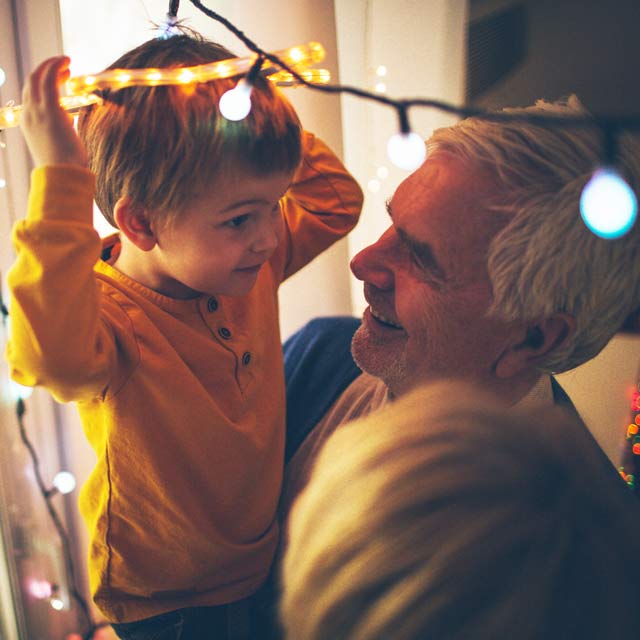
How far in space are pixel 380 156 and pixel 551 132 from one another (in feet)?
1.97

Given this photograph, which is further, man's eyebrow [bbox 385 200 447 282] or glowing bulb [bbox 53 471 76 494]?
glowing bulb [bbox 53 471 76 494]

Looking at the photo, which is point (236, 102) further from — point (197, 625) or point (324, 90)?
point (197, 625)

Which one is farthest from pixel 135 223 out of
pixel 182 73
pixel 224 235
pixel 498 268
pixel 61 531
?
pixel 61 531

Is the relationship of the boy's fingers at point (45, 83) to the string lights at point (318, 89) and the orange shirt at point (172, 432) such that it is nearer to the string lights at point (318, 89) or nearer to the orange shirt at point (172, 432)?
the string lights at point (318, 89)

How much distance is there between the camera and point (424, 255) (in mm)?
974

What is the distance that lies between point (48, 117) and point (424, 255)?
567 millimetres

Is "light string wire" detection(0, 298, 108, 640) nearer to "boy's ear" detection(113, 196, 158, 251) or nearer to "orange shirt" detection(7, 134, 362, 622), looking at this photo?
"orange shirt" detection(7, 134, 362, 622)

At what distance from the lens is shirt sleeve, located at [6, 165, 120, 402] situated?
70 centimetres

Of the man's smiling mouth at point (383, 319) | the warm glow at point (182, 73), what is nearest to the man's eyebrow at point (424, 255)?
the man's smiling mouth at point (383, 319)

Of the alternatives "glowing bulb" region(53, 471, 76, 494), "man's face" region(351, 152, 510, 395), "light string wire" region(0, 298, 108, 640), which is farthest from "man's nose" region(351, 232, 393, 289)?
"glowing bulb" region(53, 471, 76, 494)

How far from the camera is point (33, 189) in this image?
0.71 m

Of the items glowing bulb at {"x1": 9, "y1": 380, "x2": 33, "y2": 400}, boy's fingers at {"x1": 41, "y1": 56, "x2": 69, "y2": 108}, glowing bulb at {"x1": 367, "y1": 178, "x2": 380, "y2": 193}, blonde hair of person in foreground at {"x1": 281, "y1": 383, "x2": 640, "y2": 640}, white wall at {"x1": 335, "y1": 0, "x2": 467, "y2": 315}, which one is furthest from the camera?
glowing bulb at {"x1": 367, "y1": 178, "x2": 380, "y2": 193}

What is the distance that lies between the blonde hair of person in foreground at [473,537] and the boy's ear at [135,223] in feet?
1.54

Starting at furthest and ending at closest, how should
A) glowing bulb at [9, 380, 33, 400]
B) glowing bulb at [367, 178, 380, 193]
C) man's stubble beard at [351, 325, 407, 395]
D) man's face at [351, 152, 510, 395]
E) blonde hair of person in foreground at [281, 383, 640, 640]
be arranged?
glowing bulb at [367, 178, 380, 193] → glowing bulb at [9, 380, 33, 400] → man's stubble beard at [351, 325, 407, 395] → man's face at [351, 152, 510, 395] → blonde hair of person in foreground at [281, 383, 640, 640]
